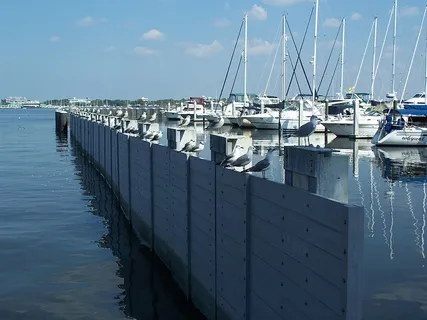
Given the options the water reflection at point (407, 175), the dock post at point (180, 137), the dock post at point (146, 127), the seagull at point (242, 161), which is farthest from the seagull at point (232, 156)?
the dock post at point (146, 127)

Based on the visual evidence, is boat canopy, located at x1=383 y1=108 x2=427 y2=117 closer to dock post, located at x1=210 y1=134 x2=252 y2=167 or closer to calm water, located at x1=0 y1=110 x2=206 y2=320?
calm water, located at x1=0 y1=110 x2=206 y2=320

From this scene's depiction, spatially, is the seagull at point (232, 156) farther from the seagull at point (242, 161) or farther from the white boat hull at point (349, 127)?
the white boat hull at point (349, 127)

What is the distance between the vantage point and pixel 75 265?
1106 cm

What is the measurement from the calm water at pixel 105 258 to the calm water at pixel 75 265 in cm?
2

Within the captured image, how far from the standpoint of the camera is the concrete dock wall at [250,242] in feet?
15.1

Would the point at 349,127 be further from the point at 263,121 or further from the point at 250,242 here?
the point at 250,242

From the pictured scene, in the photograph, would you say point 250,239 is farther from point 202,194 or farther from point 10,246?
point 10,246

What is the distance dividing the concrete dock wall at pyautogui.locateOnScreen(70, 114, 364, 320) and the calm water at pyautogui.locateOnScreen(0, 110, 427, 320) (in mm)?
744

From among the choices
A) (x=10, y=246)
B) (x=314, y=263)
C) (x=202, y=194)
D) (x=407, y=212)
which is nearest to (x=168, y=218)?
(x=202, y=194)

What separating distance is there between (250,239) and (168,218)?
13.4 ft

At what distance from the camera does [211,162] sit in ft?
26.1

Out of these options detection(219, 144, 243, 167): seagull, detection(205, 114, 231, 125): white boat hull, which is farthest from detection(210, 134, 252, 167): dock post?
detection(205, 114, 231, 125): white boat hull

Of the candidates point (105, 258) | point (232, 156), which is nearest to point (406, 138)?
point (105, 258)

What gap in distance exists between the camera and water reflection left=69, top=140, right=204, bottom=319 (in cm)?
864
